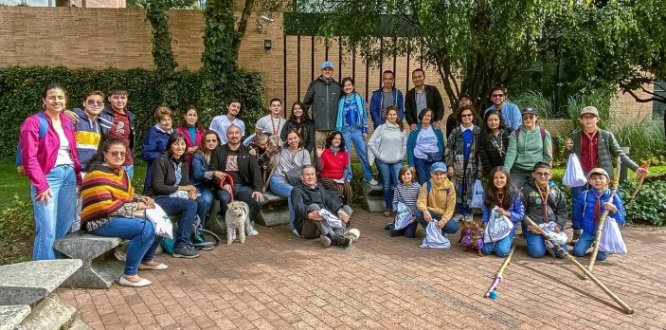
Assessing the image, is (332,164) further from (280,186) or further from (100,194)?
A: (100,194)

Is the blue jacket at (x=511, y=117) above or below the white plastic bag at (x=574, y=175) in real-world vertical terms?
above

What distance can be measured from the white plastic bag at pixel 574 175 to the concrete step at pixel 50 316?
549 cm

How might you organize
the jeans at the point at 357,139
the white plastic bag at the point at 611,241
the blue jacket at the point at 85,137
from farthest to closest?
the jeans at the point at 357,139 → the white plastic bag at the point at 611,241 → the blue jacket at the point at 85,137

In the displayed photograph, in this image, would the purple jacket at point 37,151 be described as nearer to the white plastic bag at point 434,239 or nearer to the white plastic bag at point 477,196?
the white plastic bag at point 434,239

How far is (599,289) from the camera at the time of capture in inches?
200

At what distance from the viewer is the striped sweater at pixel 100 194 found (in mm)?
4887

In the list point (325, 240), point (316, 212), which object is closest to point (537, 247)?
point (325, 240)

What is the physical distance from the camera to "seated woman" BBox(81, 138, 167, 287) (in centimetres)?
490

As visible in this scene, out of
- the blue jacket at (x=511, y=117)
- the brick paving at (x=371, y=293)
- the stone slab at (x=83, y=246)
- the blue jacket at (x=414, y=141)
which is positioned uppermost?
the blue jacket at (x=511, y=117)

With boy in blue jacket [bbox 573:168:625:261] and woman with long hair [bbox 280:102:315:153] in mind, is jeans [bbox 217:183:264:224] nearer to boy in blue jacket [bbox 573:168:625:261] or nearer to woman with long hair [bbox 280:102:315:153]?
woman with long hair [bbox 280:102:315:153]

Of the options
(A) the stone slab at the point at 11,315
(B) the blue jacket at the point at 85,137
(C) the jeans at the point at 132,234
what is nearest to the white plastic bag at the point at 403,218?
(C) the jeans at the point at 132,234

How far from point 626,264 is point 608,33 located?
11.0 ft

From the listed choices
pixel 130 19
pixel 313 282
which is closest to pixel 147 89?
pixel 130 19

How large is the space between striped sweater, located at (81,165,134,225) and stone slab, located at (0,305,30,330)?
158 centimetres
